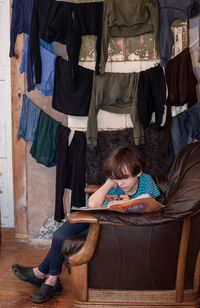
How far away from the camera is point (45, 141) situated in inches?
130

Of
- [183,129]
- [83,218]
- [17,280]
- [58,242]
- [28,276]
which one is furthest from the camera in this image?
[183,129]

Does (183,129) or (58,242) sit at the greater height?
(183,129)

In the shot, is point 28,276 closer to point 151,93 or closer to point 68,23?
point 151,93

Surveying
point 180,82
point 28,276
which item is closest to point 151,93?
point 180,82

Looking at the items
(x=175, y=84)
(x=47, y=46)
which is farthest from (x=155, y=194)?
(x=47, y=46)

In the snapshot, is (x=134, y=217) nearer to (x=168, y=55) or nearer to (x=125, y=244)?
(x=125, y=244)

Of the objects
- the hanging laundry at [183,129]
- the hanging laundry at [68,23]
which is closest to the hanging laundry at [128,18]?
the hanging laundry at [68,23]

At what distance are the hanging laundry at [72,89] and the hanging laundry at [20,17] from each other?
15.0 inches

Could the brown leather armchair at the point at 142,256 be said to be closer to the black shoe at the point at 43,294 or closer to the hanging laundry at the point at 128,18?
the black shoe at the point at 43,294

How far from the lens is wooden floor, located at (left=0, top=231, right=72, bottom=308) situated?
8.27 ft

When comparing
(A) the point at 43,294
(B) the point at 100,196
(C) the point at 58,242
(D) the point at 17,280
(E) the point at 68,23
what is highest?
(E) the point at 68,23

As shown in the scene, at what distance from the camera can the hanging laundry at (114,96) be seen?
121 inches

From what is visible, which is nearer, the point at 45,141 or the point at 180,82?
the point at 180,82

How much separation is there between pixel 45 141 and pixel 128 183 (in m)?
1.16
